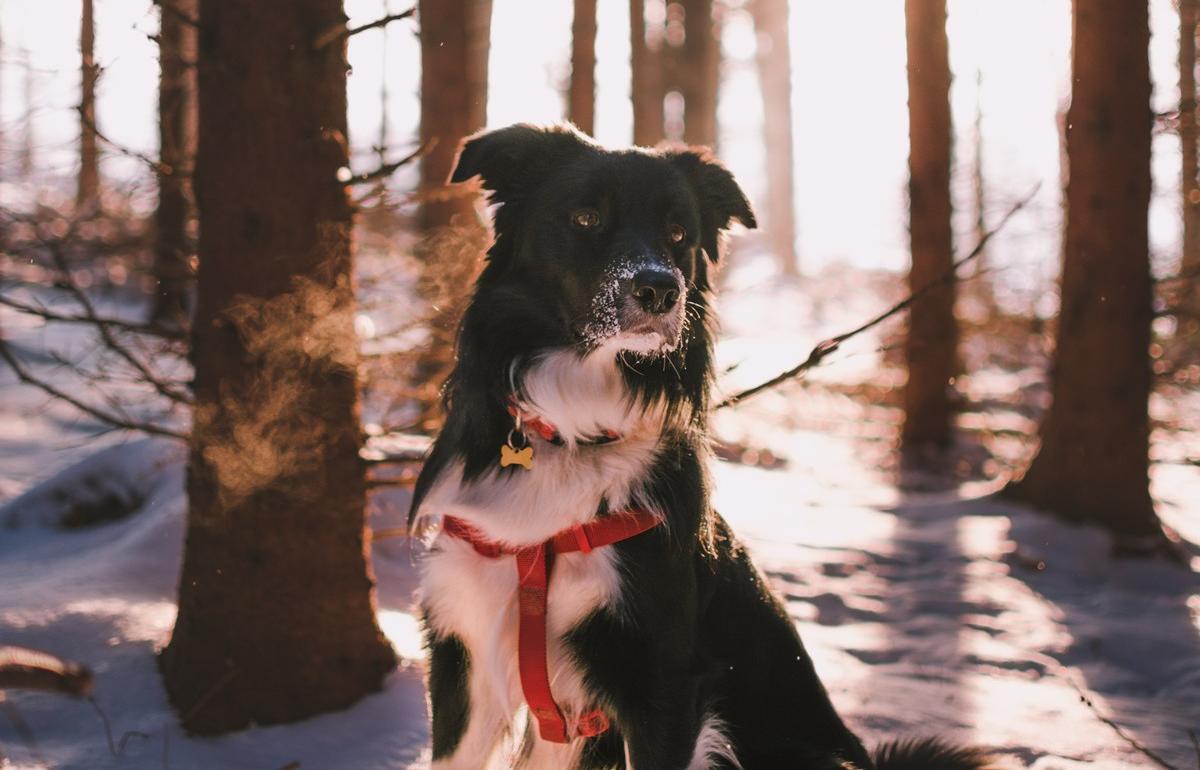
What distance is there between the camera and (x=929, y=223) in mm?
9477

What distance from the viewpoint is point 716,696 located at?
2834 millimetres

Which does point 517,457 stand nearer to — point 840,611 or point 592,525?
point 592,525

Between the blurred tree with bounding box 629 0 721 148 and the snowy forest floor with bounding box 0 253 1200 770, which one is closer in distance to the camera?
the snowy forest floor with bounding box 0 253 1200 770

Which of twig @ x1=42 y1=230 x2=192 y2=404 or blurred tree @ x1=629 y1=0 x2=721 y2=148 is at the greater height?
blurred tree @ x1=629 y1=0 x2=721 y2=148

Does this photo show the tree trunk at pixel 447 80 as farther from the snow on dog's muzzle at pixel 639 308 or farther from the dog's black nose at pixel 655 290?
the dog's black nose at pixel 655 290

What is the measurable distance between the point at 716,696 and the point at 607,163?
1798 millimetres

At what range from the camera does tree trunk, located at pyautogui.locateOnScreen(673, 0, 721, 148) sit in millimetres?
21391

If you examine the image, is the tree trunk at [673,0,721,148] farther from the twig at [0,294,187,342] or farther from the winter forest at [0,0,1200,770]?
the twig at [0,294,187,342]

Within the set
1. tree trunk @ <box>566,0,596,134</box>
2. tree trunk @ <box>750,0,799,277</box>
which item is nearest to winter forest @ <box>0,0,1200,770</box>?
tree trunk @ <box>566,0,596,134</box>

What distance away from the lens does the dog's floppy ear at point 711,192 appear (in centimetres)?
343

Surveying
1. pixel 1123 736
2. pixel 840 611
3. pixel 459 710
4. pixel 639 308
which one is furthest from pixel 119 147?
pixel 840 611

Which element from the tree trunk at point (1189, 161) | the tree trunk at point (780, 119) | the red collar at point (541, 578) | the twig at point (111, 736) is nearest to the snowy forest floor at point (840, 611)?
the twig at point (111, 736)

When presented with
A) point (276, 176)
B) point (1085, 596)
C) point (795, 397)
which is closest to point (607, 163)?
point (276, 176)

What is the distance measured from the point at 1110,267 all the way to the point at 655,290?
17.1 ft
